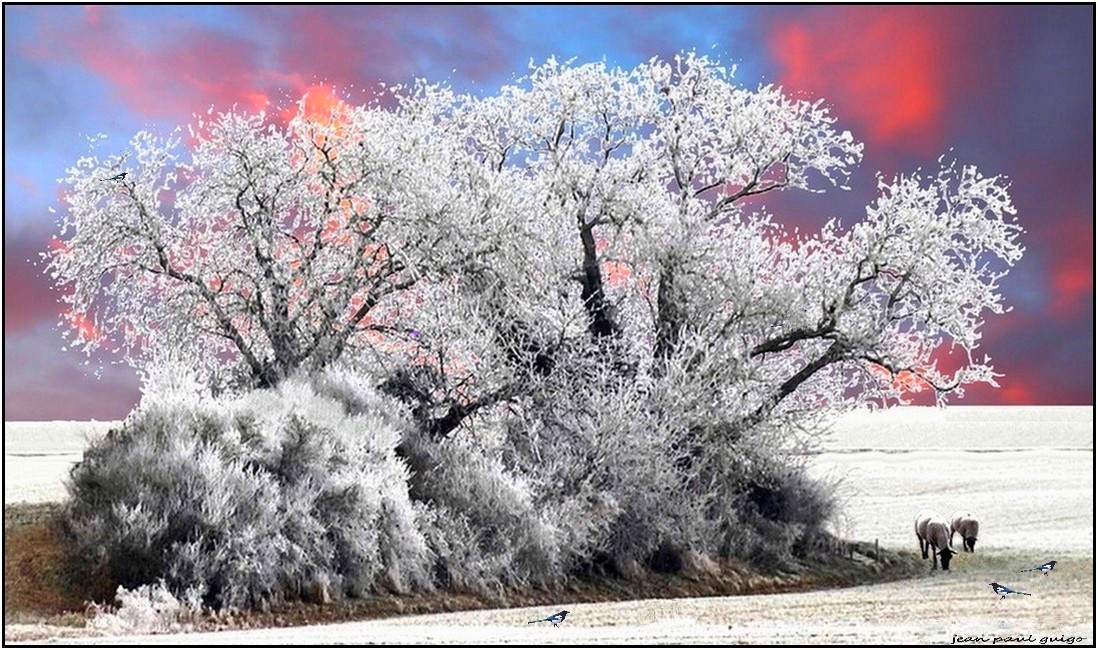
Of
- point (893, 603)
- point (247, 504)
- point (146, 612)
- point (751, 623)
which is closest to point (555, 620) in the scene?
point (751, 623)

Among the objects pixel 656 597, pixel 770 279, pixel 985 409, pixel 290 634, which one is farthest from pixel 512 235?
pixel 985 409

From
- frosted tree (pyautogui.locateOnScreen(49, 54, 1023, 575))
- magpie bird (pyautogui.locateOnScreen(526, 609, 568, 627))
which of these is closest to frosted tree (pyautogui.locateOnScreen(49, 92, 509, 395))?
frosted tree (pyautogui.locateOnScreen(49, 54, 1023, 575))

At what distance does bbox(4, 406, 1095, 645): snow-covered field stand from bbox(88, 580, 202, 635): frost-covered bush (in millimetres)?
709

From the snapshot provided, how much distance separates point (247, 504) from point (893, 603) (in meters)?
8.73

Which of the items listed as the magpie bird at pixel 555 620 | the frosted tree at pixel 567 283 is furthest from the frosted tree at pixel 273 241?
the magpie bird at pixel 555 620

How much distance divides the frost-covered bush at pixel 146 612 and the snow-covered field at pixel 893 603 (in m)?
0.71

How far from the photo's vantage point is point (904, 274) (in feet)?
90.1

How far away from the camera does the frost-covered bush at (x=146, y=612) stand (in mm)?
15953

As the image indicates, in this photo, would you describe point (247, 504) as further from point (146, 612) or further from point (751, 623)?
point (751, 623)

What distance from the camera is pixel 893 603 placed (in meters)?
19.1

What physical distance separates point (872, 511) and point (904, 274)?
38.8ft

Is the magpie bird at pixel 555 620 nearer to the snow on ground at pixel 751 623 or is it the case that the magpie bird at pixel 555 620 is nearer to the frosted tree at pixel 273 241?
the snow on ground at pixel 751 623

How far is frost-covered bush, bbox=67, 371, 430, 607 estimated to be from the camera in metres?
17.3

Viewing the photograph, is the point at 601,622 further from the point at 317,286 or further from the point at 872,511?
the point at 872,511
